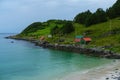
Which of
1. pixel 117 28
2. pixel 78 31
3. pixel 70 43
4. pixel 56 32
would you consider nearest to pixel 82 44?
pixel 70 43

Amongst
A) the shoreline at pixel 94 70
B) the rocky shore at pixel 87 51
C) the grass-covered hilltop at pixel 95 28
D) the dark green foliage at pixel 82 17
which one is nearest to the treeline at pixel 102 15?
the grass-covered hilltop at pixel 95 28

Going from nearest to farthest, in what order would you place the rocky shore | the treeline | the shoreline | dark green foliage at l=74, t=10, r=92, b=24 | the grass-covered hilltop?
the shoreline, the rocky shore, the grass-covered hilltop, the treeline, dark green foliage at l=74, t=10, r=92, b=24

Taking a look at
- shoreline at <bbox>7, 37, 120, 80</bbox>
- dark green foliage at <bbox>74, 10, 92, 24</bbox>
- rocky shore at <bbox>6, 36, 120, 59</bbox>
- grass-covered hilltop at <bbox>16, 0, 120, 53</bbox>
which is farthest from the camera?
dark green foliage at <bbox>74, 10, 92, 24</bbox>

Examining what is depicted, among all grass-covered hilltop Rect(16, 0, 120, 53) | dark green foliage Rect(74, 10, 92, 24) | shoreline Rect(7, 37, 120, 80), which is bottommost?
shoreline Rect(7, 37, 120, 80)

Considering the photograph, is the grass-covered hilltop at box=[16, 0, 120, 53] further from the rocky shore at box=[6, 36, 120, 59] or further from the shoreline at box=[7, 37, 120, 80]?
the shoreline at box=[7, 37, 120, 80]

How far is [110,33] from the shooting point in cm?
10538

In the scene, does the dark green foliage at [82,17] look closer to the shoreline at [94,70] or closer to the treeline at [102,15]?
the treeline at [102,15]

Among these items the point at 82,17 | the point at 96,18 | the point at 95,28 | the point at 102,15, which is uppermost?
the point at 82,17

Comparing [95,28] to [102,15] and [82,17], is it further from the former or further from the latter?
Answer: [82,17]

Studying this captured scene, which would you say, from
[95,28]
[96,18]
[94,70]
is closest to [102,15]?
[96,18]

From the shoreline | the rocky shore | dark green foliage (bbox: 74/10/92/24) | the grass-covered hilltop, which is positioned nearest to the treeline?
the grass-covered hilltop

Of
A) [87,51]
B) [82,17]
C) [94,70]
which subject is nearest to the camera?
[94,70]

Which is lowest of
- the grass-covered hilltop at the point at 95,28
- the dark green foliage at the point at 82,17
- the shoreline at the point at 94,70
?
the shoreline at the point at 94,70

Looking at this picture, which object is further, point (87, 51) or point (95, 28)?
point (95, 28)
